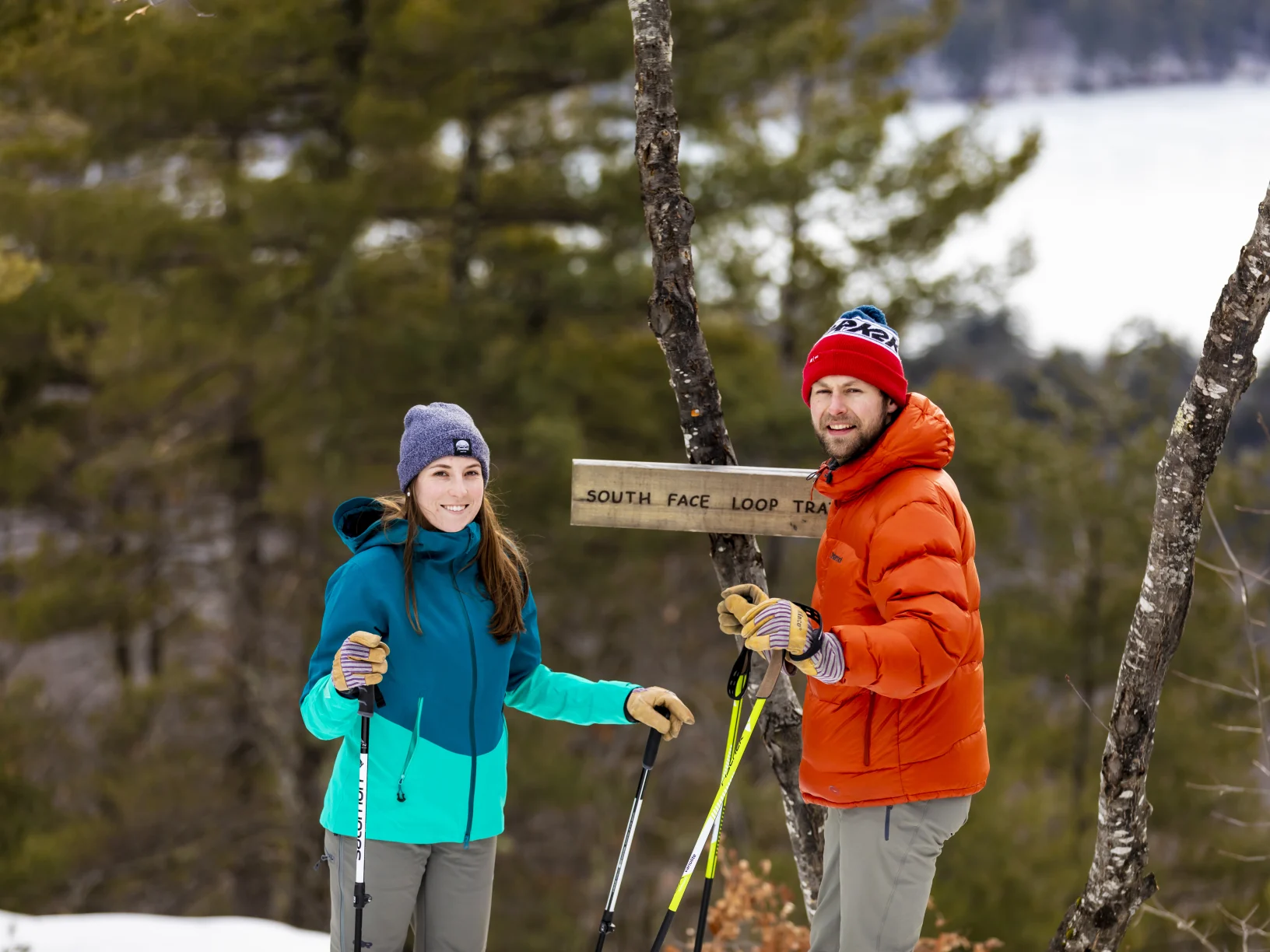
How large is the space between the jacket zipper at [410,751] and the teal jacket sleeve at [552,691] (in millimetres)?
291

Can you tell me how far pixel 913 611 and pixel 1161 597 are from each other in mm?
977

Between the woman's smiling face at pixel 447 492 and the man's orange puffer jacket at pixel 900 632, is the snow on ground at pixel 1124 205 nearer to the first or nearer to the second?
A: the man's orange puffer jacket at pixel 900 632

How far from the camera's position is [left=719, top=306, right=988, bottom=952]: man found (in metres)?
2.07

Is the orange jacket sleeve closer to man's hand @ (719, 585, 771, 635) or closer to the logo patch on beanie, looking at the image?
man's hand @ (719, 585, 771, 635)

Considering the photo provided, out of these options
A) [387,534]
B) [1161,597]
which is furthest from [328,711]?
[1161,597]

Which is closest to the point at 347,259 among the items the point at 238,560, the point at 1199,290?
the point at 238,560

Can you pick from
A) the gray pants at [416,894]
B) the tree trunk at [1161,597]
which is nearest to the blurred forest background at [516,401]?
the tree trunk at [1161,597]

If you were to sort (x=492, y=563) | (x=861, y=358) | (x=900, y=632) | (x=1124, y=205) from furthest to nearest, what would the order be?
1. (x=1124, y=205)
2. (x=492, y=563)
3. (x=861, y=358)
4. (x=900, y=632)

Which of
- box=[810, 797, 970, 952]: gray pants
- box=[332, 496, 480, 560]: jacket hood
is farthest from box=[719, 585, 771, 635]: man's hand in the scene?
box=[332, 496, 480, 560]: jacket hood

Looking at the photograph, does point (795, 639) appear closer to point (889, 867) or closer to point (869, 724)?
point (869, 724)

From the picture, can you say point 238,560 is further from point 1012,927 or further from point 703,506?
point 703,506

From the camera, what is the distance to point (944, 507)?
7.14 feet

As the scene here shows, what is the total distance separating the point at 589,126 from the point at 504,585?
8.87 meters

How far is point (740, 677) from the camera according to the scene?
2514 millimetres
